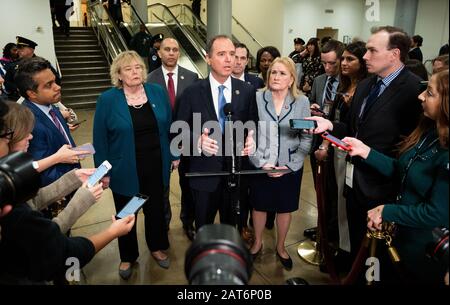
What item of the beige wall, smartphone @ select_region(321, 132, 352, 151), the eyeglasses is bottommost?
smartphone @ select_region(321, 132, 352, 151)

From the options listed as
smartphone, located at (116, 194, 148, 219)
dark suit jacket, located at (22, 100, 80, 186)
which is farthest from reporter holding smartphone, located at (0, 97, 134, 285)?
dark suit jacket, located at (22, 100, 80, 186)

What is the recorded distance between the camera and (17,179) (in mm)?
1014

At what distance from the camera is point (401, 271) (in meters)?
1.54

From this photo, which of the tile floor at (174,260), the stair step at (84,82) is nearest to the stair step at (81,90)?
the stair step at (84,82)

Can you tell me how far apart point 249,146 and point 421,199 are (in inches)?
34.9

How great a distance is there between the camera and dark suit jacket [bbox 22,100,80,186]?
199 centimetres

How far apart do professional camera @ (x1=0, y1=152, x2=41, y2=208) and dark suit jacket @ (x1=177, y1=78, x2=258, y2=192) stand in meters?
1.18

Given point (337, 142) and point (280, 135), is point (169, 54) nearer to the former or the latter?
point (280, 135)

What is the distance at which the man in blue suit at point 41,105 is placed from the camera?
6.58 ft

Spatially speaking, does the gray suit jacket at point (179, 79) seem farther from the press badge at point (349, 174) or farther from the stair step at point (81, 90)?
the stair step at point (81, 90)

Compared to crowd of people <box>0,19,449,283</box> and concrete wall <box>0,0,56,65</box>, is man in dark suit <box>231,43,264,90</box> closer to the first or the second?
crowd of people <box>0,19,449,283</box>

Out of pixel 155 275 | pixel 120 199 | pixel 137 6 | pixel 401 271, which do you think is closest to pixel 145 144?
pixel 120 199

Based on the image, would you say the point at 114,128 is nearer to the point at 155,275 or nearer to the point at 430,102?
the point at 155,275

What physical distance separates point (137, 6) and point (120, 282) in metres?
10.7
